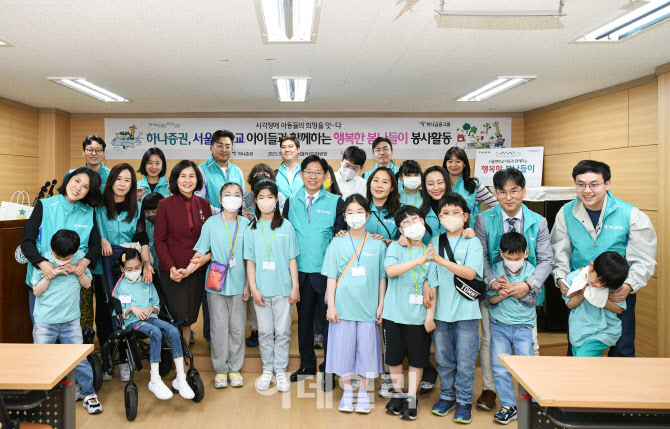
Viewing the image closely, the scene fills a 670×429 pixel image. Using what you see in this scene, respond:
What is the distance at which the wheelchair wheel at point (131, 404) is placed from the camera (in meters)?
2.97

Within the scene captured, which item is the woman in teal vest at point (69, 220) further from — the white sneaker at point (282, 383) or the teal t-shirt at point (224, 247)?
the white sneaker at point (282, 383)

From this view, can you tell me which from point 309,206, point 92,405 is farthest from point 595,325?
point 92,405

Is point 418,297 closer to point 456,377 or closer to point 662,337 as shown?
point 456,377

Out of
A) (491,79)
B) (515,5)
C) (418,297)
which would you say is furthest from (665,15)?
(418,297)

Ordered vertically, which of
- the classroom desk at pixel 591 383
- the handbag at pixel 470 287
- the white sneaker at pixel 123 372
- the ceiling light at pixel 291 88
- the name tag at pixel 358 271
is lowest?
the white sneaker at pixel 123 372

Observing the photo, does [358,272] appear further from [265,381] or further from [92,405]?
[92,405]

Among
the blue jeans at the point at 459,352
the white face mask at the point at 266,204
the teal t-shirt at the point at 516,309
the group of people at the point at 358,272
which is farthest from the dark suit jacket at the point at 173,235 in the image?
the teal t-shirt at the point at 516,309

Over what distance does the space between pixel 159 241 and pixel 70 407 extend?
143 centimetres

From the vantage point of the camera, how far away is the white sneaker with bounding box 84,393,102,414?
3074 mm

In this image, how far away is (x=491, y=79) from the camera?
16.8ft

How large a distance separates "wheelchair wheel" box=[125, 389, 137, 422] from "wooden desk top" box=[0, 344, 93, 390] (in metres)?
0.92

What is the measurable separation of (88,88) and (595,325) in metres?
5.82

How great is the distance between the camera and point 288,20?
131 inches

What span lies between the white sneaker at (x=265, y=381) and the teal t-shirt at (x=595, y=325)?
7.04 feet
